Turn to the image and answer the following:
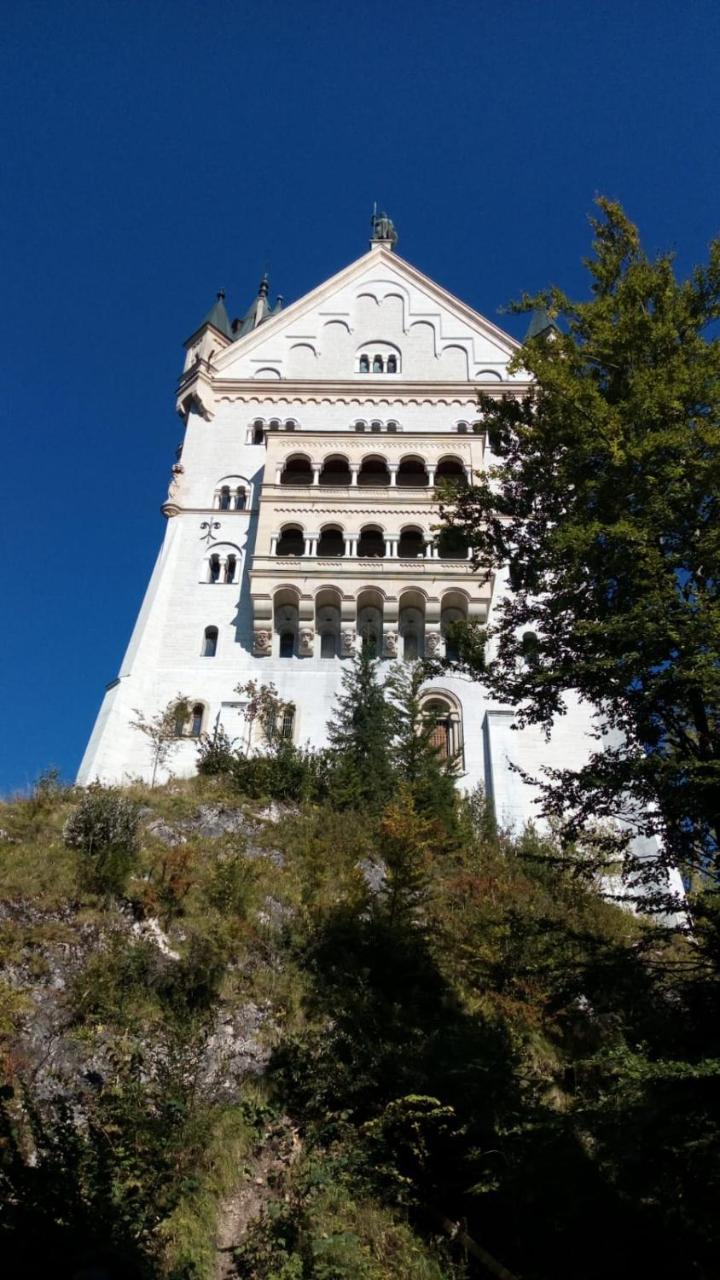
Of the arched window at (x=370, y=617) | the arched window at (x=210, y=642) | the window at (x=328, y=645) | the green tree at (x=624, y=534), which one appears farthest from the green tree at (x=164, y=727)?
the green tree at (x=624, y=534)

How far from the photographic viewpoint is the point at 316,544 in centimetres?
3011

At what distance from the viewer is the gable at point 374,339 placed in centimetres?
3669

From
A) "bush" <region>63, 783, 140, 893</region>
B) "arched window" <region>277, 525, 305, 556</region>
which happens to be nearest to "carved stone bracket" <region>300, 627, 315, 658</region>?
"arched window" <region>277, 525, 305, 556</region>

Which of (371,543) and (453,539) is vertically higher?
(371,543)

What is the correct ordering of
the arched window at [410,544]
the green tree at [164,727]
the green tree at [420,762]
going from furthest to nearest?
the arched window at [410,544] < the green tree at [164,727] < the green tree at [420,762]

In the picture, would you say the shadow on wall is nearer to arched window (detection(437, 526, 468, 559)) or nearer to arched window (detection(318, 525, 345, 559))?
arched window (detection(318, 525, 345, 559))

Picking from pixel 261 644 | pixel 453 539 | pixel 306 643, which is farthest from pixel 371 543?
pixel 453 539

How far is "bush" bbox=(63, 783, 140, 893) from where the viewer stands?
45.6 feet

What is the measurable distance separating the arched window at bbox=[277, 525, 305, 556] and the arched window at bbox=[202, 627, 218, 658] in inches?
157


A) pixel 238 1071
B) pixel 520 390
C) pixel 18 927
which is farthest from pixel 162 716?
pixel 520 390

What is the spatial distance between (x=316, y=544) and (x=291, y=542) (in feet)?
5.13

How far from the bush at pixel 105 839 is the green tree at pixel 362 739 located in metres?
6.07

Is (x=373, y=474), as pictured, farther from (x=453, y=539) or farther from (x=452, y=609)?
(x=453, y=539)

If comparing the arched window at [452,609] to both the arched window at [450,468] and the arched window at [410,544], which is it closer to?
the arched window at [410,544]
